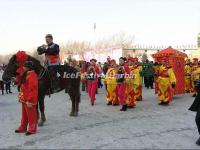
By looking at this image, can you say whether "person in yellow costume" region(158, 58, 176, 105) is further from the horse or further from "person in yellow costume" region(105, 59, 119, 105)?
the horse

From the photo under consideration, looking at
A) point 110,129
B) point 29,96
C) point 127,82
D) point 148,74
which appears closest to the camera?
point 29,96

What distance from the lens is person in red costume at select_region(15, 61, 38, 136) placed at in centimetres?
928

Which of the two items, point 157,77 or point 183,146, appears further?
point 157,77

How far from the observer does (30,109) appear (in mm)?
9383

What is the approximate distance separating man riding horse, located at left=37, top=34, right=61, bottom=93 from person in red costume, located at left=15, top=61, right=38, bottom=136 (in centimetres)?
180

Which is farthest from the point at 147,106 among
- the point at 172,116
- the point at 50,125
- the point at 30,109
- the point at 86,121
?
the point at 30,109

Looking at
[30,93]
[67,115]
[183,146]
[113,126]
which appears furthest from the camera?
[67,115]

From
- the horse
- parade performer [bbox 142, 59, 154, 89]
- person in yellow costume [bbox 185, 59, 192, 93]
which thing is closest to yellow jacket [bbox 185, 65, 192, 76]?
person in yellow costume [bbox 185, 59, 192, 93]

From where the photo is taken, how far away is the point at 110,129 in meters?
9.84

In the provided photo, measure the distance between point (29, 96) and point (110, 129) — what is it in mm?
2166

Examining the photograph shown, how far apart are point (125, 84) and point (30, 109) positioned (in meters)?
5.06

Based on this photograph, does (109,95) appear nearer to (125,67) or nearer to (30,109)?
(125,67)

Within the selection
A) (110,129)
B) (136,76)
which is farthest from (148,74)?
(110,129)

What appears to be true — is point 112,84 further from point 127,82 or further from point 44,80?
point 44,80
